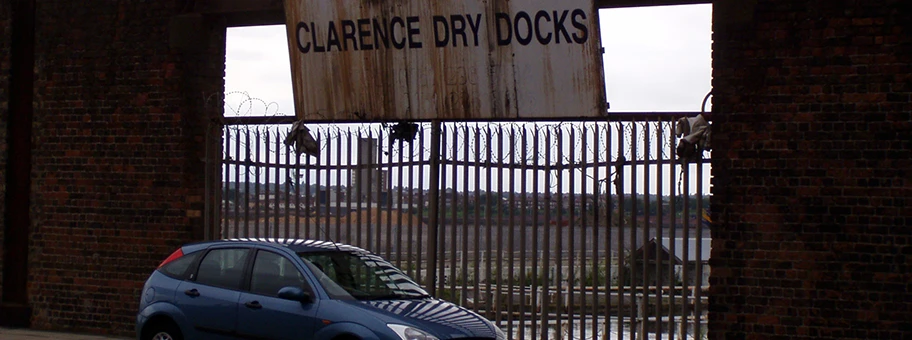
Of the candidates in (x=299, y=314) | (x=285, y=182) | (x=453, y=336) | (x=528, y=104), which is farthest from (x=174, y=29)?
(x=453, y=336)

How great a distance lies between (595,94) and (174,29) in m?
4.63

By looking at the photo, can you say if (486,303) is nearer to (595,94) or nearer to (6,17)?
(595,94)

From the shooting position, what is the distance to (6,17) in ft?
41.8

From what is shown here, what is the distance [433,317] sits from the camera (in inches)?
319

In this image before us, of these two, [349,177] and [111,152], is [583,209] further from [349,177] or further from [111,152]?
[111,152]

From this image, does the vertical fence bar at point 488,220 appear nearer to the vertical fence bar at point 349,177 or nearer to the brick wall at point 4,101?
the vertical fence bar at point 349,177

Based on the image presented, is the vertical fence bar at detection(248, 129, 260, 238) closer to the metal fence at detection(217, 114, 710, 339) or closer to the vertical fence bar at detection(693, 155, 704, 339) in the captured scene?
the metal fence at detection(217, 114, 710, 339)

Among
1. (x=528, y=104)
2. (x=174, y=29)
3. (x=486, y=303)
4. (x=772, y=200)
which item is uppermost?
(x=174, y=29)

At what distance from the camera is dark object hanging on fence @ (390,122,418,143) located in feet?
35.8

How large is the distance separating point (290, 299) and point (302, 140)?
11.2ft

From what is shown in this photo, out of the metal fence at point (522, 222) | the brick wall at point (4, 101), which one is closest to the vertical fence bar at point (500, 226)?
the metal fence at point (522, 222)

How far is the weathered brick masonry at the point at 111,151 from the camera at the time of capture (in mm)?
11867

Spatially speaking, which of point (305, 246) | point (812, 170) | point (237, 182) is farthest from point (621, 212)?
point (237, 182)

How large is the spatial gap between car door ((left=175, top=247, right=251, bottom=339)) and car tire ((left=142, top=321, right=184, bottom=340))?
23cm
